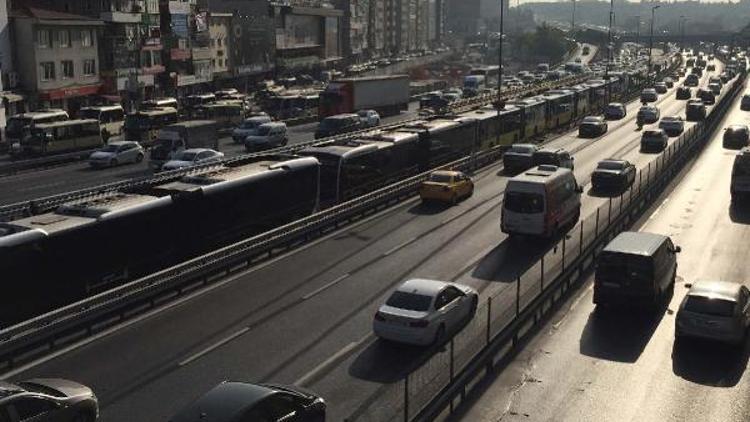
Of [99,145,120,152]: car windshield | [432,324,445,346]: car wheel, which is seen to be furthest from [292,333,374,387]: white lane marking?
[99,145,120,152]: car windshield

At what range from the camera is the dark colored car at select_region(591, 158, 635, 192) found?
4028 cm

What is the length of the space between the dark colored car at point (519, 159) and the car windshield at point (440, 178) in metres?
9.70

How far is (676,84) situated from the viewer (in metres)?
135

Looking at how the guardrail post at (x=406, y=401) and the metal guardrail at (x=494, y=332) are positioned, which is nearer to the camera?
the guardrail post at (x=406, y=401)

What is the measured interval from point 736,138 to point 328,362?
4713cm

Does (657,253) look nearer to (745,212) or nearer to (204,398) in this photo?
(204,398)

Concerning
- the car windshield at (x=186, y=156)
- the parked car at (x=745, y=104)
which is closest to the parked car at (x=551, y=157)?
the car windshield at (x=186, y=156)

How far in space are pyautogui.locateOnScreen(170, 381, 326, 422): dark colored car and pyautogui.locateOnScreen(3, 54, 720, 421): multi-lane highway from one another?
8.47ft

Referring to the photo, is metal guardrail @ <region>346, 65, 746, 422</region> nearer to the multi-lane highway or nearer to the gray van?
the multi-lane highway

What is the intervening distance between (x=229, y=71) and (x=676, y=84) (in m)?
73.0

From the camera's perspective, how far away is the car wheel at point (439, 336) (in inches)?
770

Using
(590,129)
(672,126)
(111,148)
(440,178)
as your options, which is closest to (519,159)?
(440,178)

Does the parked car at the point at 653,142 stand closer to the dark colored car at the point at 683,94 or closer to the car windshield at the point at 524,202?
the car windshield at the point at 524,202

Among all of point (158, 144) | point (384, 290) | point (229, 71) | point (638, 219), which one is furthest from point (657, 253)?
point (229, 71)
